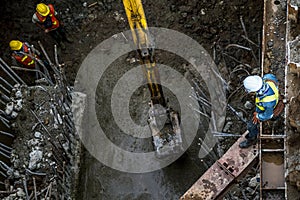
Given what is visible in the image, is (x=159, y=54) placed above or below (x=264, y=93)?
above

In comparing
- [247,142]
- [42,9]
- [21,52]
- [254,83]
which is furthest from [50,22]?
[254,83]

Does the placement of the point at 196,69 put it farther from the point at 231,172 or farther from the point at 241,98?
the point at 231,172

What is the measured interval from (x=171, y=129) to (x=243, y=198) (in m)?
2.14

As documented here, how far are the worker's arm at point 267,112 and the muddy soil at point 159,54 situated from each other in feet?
9.47

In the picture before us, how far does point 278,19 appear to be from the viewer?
10102 mm

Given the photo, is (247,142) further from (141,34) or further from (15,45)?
(15,45)

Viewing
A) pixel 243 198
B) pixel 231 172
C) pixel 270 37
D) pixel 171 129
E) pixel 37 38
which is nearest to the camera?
pixel 231 172

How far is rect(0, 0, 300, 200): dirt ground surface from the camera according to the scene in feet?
39.4

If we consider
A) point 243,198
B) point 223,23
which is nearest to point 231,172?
point 243,198

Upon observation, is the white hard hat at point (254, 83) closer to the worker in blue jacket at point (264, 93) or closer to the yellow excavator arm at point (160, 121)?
the worker in blue jacket at point (264, 93)

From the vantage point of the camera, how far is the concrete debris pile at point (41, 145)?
11758 millimetres

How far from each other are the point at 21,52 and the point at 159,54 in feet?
10.9

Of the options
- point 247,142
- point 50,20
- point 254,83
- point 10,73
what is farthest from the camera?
point 10,73

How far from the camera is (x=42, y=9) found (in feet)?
42.2
